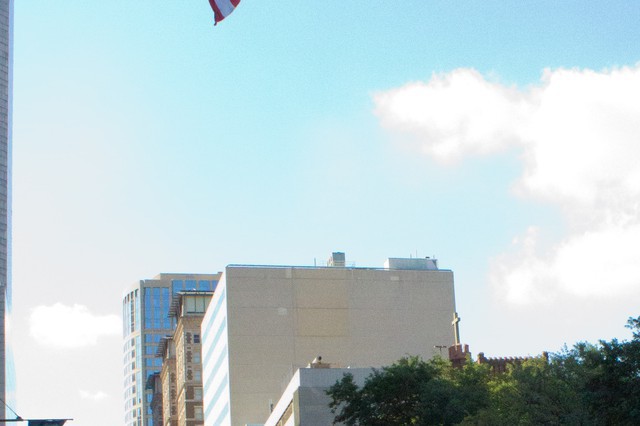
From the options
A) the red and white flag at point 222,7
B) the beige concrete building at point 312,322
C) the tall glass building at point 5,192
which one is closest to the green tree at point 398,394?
the red and white flag at point 222,7

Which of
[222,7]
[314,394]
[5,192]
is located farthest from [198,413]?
[222,7]

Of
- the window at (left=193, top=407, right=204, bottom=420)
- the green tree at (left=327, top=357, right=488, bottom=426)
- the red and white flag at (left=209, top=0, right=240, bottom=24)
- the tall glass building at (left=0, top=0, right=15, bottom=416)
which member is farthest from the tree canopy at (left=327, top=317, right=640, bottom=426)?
the window at (left=193, top=407, right=204, bottom=420)

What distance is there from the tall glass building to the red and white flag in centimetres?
11595

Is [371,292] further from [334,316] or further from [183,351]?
[183,351]

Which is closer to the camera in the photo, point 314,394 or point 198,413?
point 314,394

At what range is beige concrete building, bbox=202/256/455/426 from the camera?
131 meters

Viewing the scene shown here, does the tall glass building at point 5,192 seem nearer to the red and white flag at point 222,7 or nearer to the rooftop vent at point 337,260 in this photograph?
the rooftop vent at point 337,260

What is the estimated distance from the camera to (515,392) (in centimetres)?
6053

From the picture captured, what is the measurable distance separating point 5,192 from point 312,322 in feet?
173

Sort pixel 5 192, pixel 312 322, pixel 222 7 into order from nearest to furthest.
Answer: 1. pixel 222 7
2. pixel 312 322
3. pixel 5 192

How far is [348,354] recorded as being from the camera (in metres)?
135

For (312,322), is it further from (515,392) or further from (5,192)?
(515,392)

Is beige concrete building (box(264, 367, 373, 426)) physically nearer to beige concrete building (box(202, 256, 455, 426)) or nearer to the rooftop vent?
beige concrete building (box(202, 256, 455, 426))

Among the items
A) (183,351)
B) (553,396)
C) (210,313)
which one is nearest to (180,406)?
(183,351)
